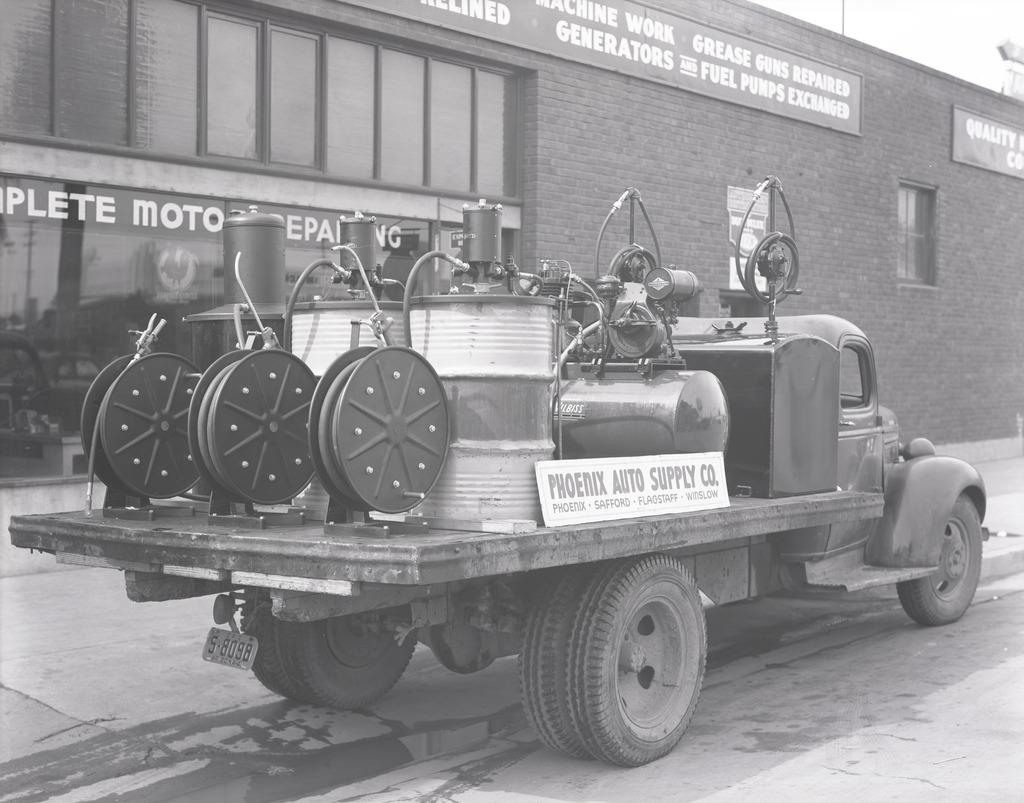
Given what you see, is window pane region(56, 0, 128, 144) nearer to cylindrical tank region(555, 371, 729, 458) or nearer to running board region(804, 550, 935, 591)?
cylindrical tank region(555, 371, 729, 458)

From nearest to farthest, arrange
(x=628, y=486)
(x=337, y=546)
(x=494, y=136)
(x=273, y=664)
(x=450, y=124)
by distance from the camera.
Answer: (x=337, y=546) < (x=628, y=486) < (x=273, y=664) < (x=450, y=124) < (x=494, y=136)

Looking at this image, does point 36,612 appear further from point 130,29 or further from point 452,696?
point 130,29

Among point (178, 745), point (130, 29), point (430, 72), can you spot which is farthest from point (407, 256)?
point (178, 745)

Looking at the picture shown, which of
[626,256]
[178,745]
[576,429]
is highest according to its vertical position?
[626,256]

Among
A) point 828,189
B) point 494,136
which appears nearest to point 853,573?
point 494,136

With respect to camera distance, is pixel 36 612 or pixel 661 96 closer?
pixel 36 612

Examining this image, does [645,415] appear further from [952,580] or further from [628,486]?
[952,580]

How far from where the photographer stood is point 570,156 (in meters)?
13.5

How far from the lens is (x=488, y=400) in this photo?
502cm

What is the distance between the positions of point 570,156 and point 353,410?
9.39 metres

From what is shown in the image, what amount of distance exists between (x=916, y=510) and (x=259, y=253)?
4.29 metres

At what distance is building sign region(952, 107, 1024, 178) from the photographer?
19.8 m

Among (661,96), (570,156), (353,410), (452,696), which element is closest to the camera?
(353,410)

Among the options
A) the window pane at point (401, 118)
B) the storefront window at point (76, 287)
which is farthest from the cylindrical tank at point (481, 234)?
the window pane at point (401, 118)
